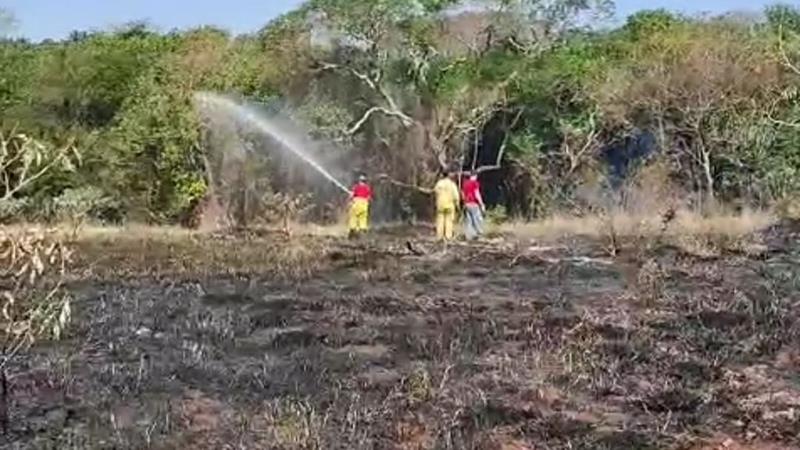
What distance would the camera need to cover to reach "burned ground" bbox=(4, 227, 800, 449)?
22.4 ft

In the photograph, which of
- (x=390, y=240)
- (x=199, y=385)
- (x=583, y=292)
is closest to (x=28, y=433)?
(x=199, y=385)

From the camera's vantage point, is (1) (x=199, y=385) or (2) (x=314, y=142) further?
(2) (x=314, y=142)

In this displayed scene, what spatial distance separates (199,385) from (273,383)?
1.52 ft

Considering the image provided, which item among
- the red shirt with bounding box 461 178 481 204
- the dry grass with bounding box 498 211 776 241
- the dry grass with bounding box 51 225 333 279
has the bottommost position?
the dry grass with bounding box 51 225 333 279

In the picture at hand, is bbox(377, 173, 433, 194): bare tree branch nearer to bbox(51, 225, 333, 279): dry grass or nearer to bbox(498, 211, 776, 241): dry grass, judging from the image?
bbox(498, 211, 776, 241): dry grass

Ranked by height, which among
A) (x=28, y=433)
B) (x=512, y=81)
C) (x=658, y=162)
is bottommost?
(x=28, y=433)

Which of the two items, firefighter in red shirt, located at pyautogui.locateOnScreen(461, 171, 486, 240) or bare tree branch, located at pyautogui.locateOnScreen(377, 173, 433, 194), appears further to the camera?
bare tree branch, located at pyautogui.locateOnScreen(377, 173, 433, 194)

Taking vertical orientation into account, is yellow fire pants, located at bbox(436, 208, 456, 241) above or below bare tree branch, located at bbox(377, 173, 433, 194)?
below

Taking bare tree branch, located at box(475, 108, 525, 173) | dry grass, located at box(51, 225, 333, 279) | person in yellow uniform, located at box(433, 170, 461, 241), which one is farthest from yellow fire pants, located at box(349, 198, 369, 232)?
bare tree branch, located at box(475, 108, 525, 173)

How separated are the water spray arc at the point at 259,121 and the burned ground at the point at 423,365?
52.8 feet

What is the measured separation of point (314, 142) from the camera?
104 ft

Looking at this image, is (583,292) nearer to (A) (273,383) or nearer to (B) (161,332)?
(B) (161,332)

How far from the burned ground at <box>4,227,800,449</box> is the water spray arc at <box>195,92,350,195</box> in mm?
16091

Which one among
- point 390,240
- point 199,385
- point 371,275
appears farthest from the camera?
point 390,240
